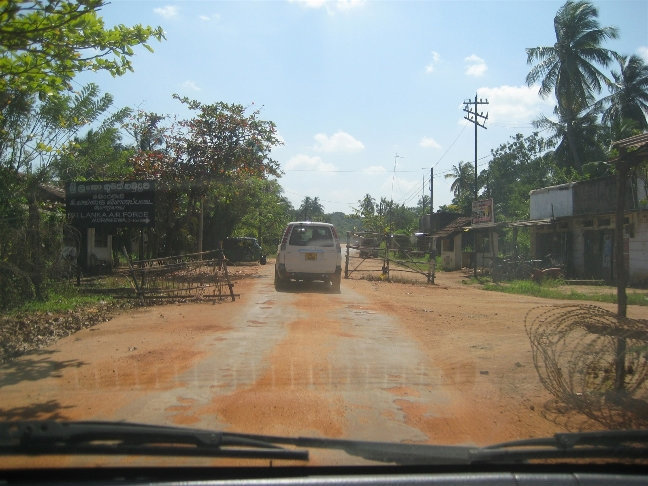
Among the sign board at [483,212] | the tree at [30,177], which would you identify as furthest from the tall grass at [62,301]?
the sign board at [483,212]

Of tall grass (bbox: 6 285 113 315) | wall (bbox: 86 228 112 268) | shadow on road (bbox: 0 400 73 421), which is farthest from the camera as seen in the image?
wall (bbox: 86 228 112 268)

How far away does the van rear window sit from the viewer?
16625 mm

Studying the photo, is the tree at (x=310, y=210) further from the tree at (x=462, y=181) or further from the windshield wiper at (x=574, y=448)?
the windshield wiper at (x=574, y=448)

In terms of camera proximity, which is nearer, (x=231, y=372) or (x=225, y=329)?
(x=231, y=372)

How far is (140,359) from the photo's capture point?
7301 mm

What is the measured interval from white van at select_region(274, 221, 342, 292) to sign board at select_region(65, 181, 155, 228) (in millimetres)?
3986

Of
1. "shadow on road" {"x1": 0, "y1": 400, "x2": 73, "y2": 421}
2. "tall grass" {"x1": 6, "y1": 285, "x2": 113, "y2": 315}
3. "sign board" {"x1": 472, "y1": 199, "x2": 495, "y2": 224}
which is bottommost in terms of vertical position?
"shadow on road" {"x1": 0, "y1": 400, "x2": 73, "y2": 421}

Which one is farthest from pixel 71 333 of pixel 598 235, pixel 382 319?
pixel 598 235

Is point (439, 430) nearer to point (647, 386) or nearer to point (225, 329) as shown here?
point (647, 386)

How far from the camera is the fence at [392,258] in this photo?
836 inches

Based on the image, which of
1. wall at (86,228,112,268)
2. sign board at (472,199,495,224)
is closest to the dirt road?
wall at (86,228,112,268)

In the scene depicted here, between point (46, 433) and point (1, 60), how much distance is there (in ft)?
18.4

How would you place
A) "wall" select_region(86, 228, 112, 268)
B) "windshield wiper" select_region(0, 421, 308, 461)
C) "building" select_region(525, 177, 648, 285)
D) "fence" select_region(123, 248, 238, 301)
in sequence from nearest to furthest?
"windshield wiper" select_region(0, 421, 308, 461) → "fence" select_region(123, 248, 238, 301) → "building" select_region(525, 177, 648, 285) → "wall" select_region(86, 228, 112, 268)

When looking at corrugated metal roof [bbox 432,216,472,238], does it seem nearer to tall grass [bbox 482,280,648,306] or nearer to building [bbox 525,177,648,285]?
building [bbox 525,177,648,285]
